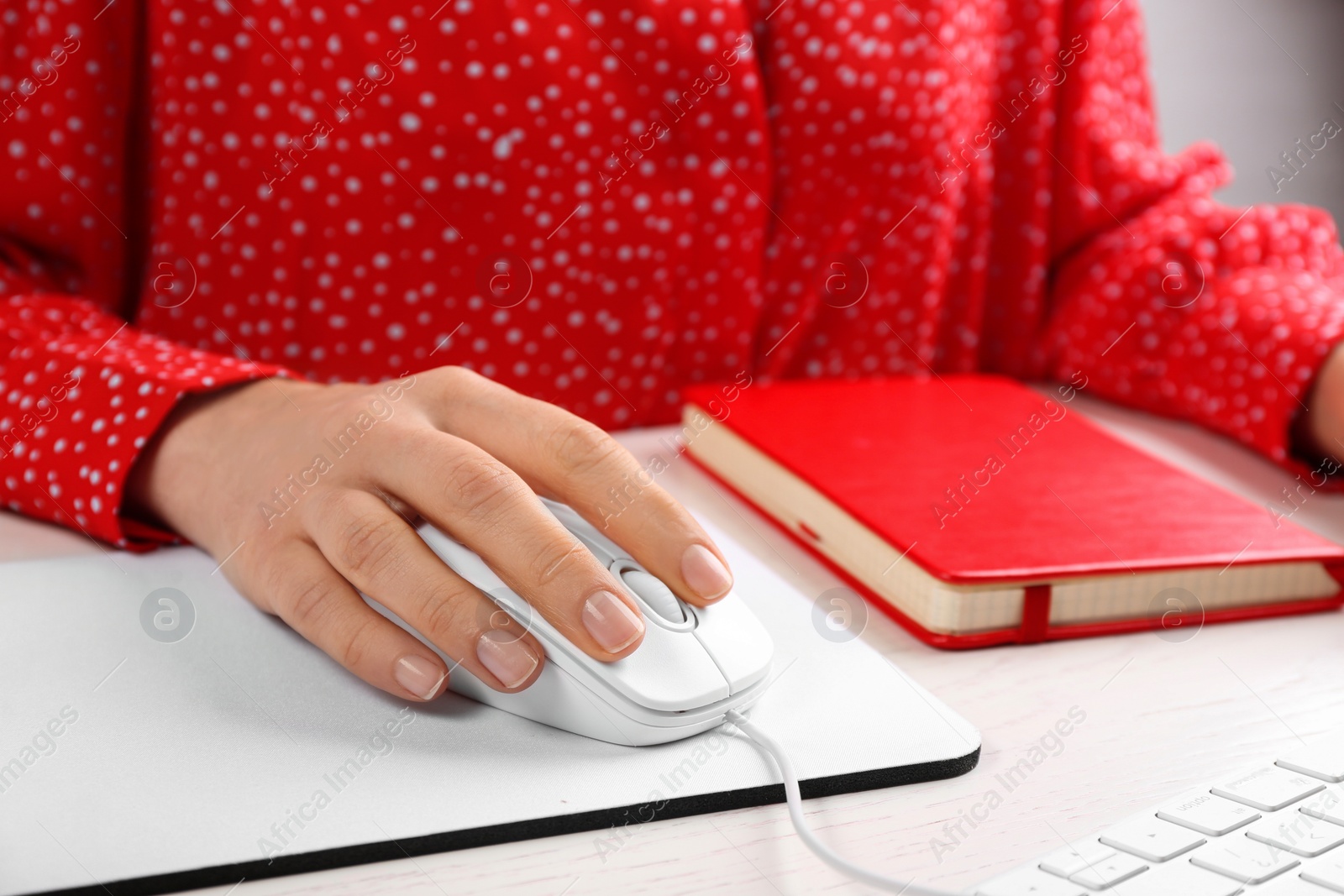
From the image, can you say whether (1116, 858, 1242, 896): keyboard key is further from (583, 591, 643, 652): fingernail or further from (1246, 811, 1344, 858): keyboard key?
(583, 591, 643, 652): fingernail

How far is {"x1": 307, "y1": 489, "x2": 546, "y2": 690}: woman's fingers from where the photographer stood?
15.1 inches

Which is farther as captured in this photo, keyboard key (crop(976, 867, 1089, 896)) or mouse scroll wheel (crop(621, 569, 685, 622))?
mouse scroll wheel (crop(621, 569, 685, 622))

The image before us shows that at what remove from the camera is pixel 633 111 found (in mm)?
750

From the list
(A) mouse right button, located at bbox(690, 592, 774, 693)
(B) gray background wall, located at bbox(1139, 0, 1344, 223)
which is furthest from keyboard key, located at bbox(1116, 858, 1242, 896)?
(B) gray background wall, located at bbox(1139, 0, 1344, 223)

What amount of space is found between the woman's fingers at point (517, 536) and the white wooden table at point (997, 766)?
0.24 feet

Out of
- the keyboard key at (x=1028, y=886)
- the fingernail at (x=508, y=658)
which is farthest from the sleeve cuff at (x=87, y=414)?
the keyboard key at (x=1028, y=886)

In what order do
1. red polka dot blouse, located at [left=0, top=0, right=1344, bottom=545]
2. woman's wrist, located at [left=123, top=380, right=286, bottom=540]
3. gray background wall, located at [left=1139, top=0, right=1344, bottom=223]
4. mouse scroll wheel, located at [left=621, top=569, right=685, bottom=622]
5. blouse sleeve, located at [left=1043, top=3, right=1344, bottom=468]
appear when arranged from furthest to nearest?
1. gray background wall, located at [left=1139, top=0, right=1344, bottom=223]
2. blouse sleeve, located at [left=1043, top=3, right=1344, bottom=468]
3. red polka dot blouse, located at [left=0, top=0, right=1344, bottom=545]
4. woman's wrist, located at [left=123, top=380, right=286, bottom=540]
5. mouse scroll wheel, located at [left=621, top=569, right=685, bottom=622]

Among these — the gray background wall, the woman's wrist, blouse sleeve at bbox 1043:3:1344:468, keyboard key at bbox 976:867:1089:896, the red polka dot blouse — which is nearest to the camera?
keyboard key at bbox 976:867:1089:896

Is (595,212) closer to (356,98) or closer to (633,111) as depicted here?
(633,111)

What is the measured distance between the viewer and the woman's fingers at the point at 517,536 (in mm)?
378

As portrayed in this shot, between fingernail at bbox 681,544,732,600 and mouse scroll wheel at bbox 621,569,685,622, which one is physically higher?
fingernail at bbox 681,544,732,600

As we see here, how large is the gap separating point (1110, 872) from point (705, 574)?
17 centimetres

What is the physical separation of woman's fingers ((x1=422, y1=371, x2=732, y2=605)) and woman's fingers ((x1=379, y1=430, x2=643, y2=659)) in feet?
0.08

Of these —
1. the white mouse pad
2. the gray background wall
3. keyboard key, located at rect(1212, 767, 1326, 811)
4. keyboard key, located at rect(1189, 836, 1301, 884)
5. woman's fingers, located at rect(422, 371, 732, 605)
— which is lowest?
the white mouse pad
